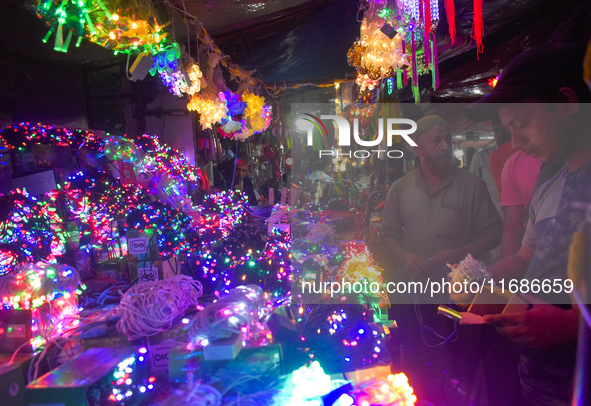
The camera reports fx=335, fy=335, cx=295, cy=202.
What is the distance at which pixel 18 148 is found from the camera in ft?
8.89

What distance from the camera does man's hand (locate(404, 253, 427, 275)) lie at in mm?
2729

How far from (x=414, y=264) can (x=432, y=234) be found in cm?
29

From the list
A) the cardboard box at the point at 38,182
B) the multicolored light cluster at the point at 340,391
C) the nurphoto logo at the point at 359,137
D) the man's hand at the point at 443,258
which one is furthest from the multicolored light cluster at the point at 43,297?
the man's hand at the point at 443,258

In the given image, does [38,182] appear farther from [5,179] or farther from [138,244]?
[138,244]

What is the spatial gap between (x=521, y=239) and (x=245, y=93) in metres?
3.79

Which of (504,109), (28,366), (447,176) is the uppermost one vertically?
(504,109)

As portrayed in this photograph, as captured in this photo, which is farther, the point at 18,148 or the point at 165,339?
the point at 18,148

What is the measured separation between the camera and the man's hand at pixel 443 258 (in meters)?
2.60

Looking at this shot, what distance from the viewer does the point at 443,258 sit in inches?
104

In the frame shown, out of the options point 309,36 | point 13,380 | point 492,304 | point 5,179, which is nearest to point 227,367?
point 13,380

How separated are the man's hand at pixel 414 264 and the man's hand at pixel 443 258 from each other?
0.05 m

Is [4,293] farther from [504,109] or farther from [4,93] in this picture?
[504,109]

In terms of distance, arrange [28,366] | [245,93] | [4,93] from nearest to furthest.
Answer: [28,366]
[4,93]
[245,93]

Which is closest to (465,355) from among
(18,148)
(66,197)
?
(66,197)
